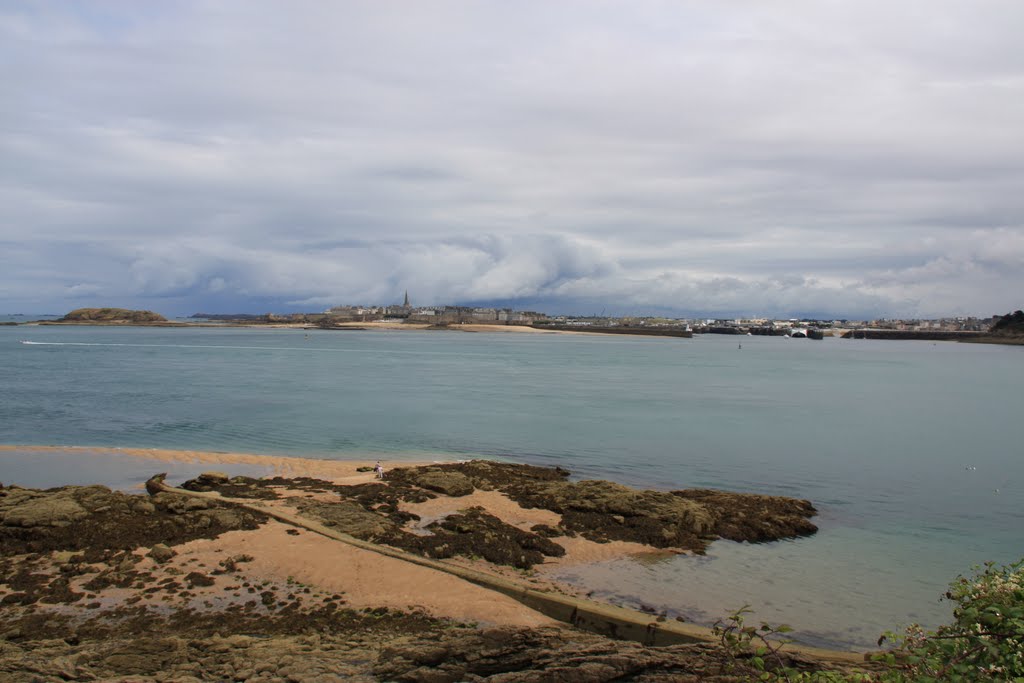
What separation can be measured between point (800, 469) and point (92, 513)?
69.2 feet

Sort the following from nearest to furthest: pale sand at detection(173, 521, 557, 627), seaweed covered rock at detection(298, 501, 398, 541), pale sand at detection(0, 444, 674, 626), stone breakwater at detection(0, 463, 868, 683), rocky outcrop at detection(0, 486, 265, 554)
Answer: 1. stone breakwater at detection(0, 463, 868, 683)
2. pale sand at detection(173, 521, 557, 627)
3. pale sand at detection(0, 444, 674, 626)
4. rocky outcrop at detection(0, 486, 265, 554)
5. seaweed covered rock at detection(298, 501, 398, 541)

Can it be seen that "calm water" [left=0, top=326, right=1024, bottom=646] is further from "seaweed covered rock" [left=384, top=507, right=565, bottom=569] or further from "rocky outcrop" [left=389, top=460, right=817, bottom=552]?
"seaweed covered rock" [left=384, top=507, right=565, bottom=569]

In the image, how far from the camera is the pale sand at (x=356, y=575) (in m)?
10.7

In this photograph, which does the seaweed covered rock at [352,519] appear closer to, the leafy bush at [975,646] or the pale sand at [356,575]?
the pale sand at [356,575]

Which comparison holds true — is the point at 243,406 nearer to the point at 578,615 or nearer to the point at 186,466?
the point at 186,466

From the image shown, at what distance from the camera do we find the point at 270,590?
1116 centimetres

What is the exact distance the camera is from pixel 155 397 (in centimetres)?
4025

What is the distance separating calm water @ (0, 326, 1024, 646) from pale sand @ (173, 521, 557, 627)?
228 cm

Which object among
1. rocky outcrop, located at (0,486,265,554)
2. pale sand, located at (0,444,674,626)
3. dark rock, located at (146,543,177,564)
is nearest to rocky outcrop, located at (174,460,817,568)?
pale sand, located at (0,444,674,626)

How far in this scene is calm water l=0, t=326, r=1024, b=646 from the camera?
41.5 ft

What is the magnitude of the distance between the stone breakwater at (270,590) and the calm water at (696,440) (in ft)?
6.78

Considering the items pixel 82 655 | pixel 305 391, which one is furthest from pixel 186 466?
pixel 305 391

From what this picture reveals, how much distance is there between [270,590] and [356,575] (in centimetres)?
145

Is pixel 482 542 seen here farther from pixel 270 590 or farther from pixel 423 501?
pixel 270 590
